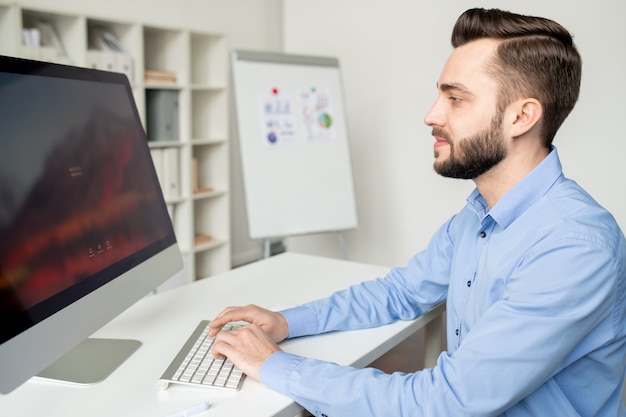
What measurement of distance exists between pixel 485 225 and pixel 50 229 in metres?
0.85

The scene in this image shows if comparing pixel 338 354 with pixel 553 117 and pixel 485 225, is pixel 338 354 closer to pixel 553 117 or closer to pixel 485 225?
pixel 485 225

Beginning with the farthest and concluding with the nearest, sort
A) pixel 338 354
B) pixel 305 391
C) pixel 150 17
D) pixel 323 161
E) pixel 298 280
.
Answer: pixel 150 17
pixel 323 161
pixel 298 280
pixel 338 354
pixel 305 391

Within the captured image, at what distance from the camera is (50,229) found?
0.90m

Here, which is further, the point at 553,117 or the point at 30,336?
the point at 553,117

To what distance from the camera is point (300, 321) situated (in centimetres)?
119

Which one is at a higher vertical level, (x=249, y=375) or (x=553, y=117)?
(x=553, y=117)

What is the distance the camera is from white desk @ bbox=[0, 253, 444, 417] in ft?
2.89

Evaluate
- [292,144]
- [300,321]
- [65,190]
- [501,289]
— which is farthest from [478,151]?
[292,144]

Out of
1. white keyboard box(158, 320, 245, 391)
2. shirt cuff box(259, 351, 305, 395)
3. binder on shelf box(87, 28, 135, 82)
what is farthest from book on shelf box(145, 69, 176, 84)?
shirt cuff box(259, 351, 305, 395)

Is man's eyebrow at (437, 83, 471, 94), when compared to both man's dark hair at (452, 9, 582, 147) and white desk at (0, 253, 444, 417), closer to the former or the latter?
man's dark hair at (452, 9, 582, 147)

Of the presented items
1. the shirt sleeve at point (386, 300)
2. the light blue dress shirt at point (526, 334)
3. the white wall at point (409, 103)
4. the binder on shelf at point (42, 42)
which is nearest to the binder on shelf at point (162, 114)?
the binder on shelf at point (42, 42)

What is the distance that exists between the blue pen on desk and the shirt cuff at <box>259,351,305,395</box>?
0.12 meters

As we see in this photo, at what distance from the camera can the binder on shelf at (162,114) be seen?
3.56 m

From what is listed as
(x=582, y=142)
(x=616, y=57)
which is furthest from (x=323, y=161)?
(x=616, y=57)
